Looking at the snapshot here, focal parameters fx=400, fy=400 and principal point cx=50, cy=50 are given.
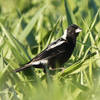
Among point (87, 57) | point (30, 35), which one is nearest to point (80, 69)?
point (87, 57)

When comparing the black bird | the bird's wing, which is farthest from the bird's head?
the bird's wing

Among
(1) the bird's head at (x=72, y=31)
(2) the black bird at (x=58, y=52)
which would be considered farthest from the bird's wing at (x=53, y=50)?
(1) the bird's head at (x=72, y=31)

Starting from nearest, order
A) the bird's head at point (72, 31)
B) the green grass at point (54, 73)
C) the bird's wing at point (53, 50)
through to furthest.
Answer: the green grass at point (54, 73)
the bird's wing at point (53, 50)
the bird's head at point (72, 31)

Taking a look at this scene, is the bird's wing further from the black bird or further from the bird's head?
the bird's head

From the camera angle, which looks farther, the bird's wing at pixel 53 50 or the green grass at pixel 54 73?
the bird's wing at pixel 53 50

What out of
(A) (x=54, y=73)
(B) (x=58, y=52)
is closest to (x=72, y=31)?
(B) (x=58, y=52)

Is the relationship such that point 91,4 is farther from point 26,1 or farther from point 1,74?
point 1,74

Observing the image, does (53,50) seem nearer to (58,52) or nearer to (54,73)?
(58,52)

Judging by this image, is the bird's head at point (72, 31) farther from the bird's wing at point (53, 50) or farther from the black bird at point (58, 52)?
the bird's wing at point (53, 50)
